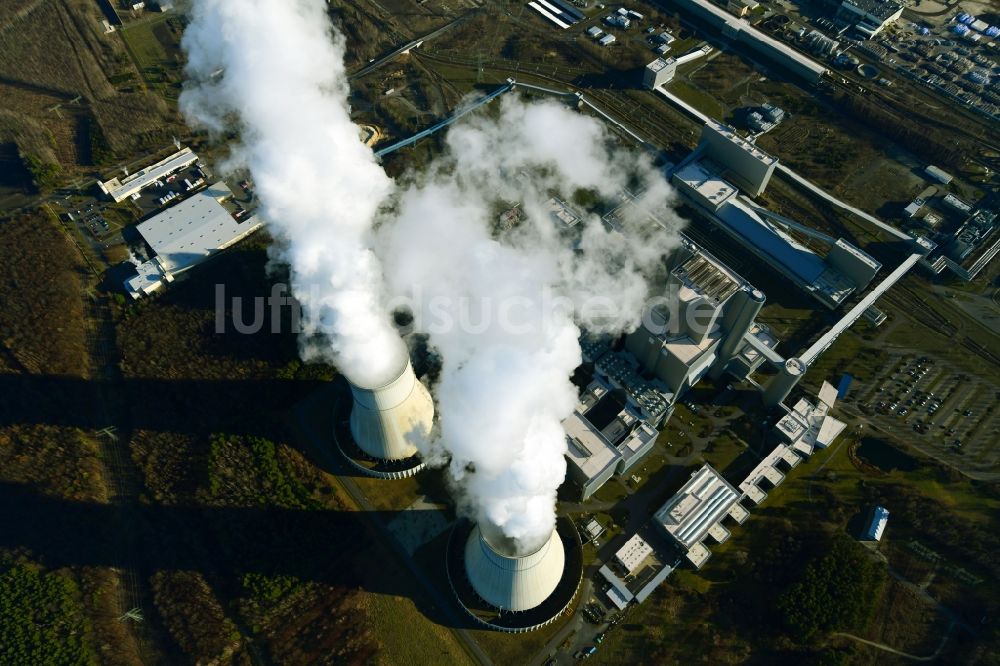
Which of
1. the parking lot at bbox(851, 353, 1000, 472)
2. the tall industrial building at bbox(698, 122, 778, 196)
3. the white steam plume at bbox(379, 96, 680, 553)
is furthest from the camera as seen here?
the tall industrial building at bbox(698, 122, 778, 196)

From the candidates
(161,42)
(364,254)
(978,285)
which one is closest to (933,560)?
(978,285)

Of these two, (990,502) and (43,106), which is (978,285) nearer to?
(990,502)

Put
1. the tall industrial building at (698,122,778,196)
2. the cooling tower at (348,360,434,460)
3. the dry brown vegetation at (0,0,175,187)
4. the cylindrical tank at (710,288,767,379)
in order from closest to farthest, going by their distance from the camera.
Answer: the cooling tower at (348,360,434,460), the cylindrical tank at (710,288,767,379), the tall industrial building at (698,122,778,196), the dry brown vegetation at (0,0,175,187)

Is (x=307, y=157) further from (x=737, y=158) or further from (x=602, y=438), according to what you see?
(x=737, y=158)

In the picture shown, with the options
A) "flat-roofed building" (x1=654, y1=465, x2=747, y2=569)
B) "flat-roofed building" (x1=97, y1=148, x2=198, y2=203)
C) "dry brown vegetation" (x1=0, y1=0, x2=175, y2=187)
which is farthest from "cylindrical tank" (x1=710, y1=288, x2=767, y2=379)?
"dry brown vegetation" (x1=0, y1=0, x2=175, y2=187)

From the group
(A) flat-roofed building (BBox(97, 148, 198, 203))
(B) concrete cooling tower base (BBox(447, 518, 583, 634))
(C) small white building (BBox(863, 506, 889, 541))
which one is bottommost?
(C) small white building (BBox(863, 506, 889, 541))

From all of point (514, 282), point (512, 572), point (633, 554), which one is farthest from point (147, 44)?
point (633, 554)

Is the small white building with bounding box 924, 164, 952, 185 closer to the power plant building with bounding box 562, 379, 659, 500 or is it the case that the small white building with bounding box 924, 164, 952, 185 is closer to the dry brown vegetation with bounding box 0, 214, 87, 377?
the power plant building with bounding box 562, 379, 659, 500
